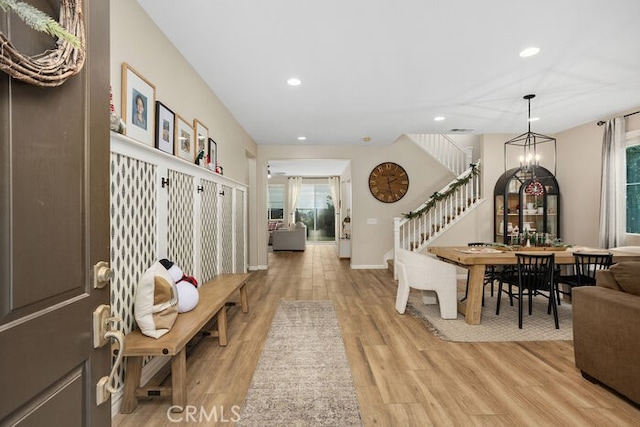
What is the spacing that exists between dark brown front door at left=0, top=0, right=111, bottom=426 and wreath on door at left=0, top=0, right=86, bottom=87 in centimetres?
4

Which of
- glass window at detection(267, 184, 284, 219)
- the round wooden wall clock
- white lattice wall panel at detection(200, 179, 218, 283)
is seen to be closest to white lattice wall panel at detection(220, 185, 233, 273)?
white lattice wall panel at detection(200, 179, 218, 283)

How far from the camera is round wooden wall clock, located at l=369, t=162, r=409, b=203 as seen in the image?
715 cm

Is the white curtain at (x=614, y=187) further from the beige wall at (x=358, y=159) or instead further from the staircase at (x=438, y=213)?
the staircase at (x=438, y=213)

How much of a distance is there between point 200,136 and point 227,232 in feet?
4.60

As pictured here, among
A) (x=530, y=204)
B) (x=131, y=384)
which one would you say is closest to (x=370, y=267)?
(x=530, y=204)

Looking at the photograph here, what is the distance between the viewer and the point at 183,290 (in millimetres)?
2471

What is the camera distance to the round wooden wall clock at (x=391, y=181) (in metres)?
7.15

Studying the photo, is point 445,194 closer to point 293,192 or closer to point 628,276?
point 628,276

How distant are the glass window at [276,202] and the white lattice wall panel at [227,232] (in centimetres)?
859

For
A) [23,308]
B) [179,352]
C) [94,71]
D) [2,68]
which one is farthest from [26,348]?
[179,352]

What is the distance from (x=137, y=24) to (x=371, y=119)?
352cm

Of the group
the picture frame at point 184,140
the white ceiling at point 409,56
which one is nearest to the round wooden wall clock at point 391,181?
the white ceiling at point 409,56

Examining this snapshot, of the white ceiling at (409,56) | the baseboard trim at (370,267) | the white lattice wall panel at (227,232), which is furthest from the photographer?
the baseboard trim at (370,267)

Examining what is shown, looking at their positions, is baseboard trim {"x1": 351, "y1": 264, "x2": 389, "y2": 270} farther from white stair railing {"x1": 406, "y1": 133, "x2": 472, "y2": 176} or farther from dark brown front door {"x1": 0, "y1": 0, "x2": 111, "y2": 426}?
dark brown front door {"x1": 0, "y1": 0, "x2": 111, "y2": 426}
